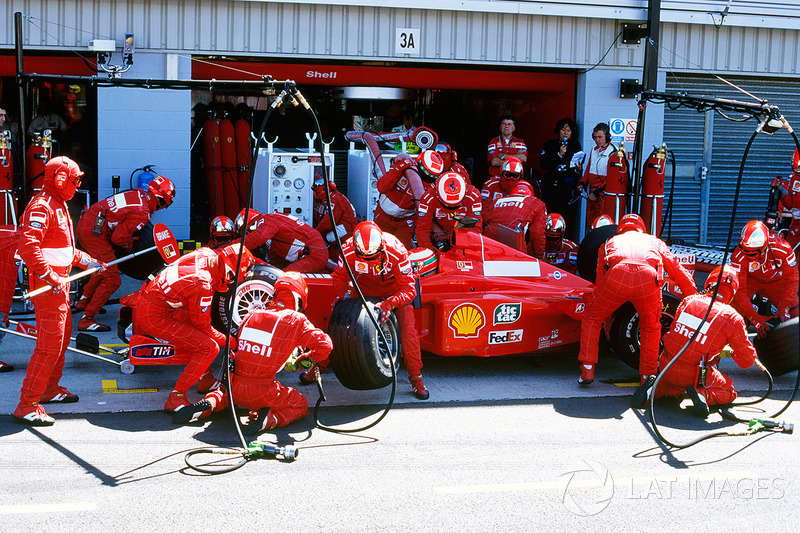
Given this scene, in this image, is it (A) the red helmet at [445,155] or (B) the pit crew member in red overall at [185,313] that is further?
(A) the red helmet at [445,155]

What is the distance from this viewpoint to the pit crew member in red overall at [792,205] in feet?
41.0

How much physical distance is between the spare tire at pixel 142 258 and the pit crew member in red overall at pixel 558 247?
4.31 metres

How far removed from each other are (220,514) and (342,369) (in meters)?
2.24

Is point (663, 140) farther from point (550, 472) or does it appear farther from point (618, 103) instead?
point (550, 472)

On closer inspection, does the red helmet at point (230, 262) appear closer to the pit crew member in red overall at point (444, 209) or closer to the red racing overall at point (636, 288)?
the pit crew member in red overall at point (444, 209)

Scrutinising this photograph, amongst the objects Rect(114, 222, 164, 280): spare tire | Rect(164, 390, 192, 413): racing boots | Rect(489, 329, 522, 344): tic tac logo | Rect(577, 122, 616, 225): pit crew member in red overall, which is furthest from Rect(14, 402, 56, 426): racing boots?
Rect(577, 122, 616, 225): pit crew member in red overall

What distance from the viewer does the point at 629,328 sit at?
27.1 ft

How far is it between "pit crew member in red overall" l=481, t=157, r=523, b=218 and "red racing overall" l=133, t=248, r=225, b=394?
475cm

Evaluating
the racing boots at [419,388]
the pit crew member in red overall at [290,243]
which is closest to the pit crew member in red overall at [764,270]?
the racing boots at [419,388]

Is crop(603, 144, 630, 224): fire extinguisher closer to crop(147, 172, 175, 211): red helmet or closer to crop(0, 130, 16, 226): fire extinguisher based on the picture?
crop(147, 172, 175, 211): red helmet

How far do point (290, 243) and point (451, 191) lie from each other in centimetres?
177

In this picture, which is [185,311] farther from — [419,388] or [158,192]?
[158,192]

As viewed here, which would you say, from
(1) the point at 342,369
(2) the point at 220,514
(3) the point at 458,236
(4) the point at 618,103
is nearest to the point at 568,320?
(3) the point at 458,236

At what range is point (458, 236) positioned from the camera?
339 inches
